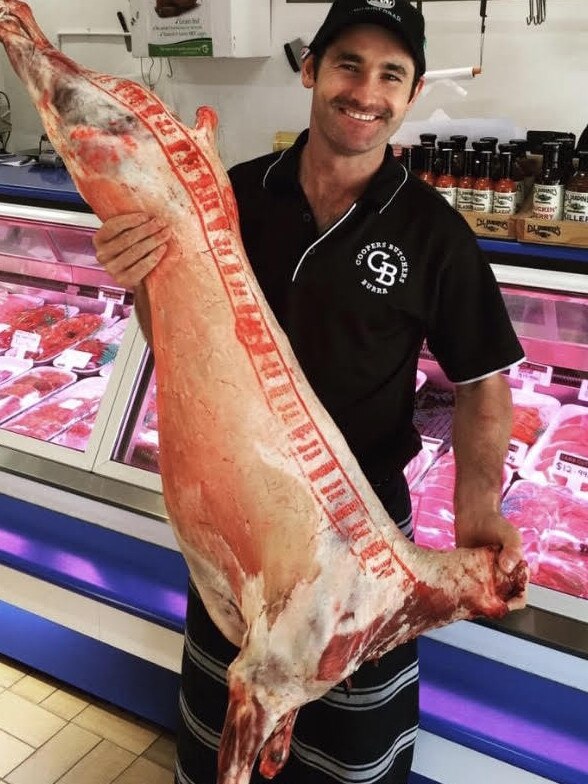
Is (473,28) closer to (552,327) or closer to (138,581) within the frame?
(552,327)

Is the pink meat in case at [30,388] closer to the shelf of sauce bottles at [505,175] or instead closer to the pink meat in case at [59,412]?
the pink meat in case at [59,412]

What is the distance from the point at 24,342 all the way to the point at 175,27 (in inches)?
73.1

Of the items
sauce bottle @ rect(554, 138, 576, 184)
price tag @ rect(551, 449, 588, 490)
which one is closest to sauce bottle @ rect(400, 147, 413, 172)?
sauce bottle @ rect(554, 138, 576, 184)

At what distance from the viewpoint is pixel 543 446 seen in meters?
2.44

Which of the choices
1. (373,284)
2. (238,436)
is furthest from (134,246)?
(373,284)

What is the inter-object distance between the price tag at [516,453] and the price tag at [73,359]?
1.60m

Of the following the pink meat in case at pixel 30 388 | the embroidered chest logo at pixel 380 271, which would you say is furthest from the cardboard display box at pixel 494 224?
the pink meat in case at pixel 30 388

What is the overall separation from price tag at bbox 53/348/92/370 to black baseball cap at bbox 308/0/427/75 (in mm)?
1909

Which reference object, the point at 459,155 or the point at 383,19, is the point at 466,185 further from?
the point at 383,19

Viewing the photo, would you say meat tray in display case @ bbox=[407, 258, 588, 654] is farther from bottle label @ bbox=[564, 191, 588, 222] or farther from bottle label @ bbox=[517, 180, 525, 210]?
bottle label @ bbox=[517, 180, 525, 210]

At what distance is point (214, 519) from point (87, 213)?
1.76 metres

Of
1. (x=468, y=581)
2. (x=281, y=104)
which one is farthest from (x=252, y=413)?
(x=281, y=104)

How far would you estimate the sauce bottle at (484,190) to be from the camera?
7.76ft

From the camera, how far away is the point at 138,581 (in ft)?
7.95
